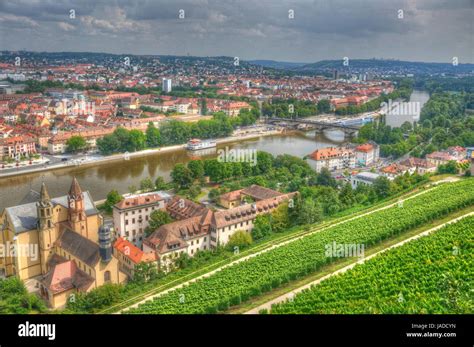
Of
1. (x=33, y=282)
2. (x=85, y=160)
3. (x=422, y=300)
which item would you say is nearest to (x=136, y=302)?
(x=33, y=282)

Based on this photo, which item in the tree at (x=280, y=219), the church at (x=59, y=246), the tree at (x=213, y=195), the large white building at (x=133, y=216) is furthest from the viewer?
the tree at (x=213, y=195)

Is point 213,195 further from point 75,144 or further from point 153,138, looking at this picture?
point 153,138

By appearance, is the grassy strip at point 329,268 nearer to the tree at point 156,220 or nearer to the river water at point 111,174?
the tree at point 156,220

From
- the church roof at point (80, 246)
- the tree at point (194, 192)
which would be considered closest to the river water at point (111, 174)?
the tree at point (194, 192)

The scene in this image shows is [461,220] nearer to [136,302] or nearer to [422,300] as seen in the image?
[422,300]

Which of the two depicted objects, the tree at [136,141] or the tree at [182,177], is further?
the tree at [136,141]

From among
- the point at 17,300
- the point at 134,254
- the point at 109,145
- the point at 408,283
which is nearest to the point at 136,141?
the point at 109,145
